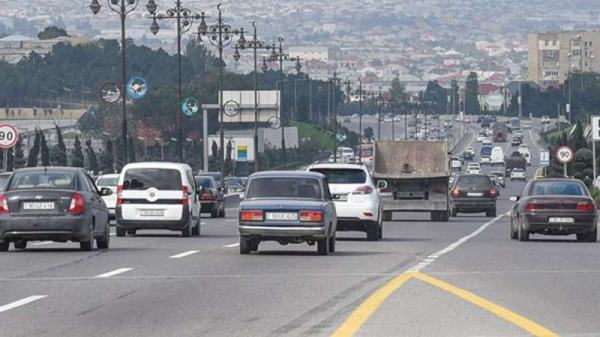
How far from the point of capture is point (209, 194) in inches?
2458

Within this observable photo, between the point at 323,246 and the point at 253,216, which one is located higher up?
the point at 253,216

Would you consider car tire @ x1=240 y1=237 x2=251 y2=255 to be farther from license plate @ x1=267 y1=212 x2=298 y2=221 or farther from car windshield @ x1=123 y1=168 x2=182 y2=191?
car windshield @ x1=123 y1=168 x2=182 y2=191

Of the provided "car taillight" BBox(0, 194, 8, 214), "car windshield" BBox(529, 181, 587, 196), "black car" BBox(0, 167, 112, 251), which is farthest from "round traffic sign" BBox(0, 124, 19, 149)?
"car taillight" BBox(0, 194, 8, 214)

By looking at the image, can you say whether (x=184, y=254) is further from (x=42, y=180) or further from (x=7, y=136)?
(x=7, y=136)

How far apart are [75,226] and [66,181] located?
1.05 meters

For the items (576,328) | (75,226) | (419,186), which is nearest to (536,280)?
(576,328)

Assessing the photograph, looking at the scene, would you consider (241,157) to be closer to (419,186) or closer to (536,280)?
(419,186)

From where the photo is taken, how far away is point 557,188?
4178cm

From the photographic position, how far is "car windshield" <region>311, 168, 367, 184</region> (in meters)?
42.2

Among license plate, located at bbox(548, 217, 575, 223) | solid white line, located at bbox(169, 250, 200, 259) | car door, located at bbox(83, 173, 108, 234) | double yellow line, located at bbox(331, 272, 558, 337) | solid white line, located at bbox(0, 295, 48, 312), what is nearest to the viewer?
double yellow line, located at bbox(331, 272, 558, 337)

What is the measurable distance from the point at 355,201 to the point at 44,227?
30.8ft

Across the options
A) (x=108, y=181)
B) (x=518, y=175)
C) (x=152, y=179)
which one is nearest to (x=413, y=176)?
(x=108, y=181)

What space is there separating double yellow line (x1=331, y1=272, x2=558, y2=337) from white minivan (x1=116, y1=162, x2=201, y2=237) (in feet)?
52.5

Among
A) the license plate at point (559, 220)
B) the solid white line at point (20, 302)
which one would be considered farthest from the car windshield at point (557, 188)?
the solid white line at point (20, 302)
